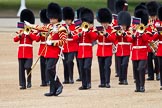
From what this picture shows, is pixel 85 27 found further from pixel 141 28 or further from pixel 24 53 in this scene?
pixel 24 53

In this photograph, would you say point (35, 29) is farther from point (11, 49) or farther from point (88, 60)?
point (11, 49)

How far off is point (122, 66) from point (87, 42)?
5.31 ft

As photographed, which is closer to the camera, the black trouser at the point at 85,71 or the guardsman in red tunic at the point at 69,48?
the black trouser at the point at 85,71

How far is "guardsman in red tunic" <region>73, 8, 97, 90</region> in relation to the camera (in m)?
17.2

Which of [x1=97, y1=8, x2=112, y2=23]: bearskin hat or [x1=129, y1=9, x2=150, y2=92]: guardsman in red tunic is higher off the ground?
[x1=97, y1=8, x2=112, y2=23]: bearskin hat

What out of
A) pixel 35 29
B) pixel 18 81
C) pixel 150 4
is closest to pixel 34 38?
pixel 35 29

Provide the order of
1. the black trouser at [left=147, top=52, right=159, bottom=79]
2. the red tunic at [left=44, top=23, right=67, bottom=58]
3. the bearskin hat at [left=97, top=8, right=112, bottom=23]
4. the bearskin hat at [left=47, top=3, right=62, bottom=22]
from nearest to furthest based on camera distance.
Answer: the red tunic at [left=44, top=23, right=67, bottom=58] → the bearskin hat at [left=47, top=3, right=62, bottom=22] → the bearskin hat at [left=97, top=8, right=112, bottom=23] → the black trouser at [left=147, top=52, right=159, bottom=79]

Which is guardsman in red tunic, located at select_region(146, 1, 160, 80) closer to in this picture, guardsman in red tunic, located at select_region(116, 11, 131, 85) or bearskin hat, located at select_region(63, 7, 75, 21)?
guardsman in red tunic, located at select_region(116, 11, 131, 85)

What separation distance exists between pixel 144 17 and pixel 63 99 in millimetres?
2620

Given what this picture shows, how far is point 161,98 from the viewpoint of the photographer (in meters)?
15.6

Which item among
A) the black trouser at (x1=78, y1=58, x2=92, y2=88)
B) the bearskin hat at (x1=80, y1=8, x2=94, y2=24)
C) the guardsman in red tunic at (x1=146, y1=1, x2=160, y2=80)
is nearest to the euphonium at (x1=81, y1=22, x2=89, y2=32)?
the bearskin hat at (x1=80, y1=8, x2=94, y2=24)

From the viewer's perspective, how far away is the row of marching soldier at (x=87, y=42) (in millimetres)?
15984

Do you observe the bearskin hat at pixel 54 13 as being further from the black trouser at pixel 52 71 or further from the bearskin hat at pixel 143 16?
the bearskin hat at pixel 143 16

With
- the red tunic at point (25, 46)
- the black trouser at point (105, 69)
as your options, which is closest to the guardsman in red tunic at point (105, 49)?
the black trouser at point (105, 69)
